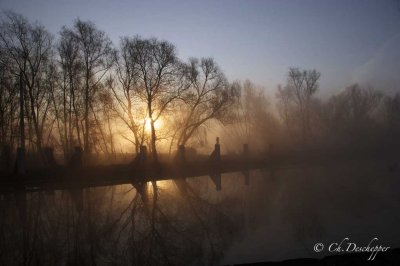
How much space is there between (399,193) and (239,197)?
5266mm

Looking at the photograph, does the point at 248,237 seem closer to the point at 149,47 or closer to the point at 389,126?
the point at 149,47

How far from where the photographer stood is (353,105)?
6306cm

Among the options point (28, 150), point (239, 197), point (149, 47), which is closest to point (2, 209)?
point (239, 197)

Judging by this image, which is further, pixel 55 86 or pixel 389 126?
pixel 389 126

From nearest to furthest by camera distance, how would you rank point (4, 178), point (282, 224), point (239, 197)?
1. point (282, 224)
2. point (239, 197)
3. point (4, 178)

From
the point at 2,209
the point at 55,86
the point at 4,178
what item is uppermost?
the point at 55,86

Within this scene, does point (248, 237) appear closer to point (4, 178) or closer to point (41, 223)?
point (41, 223)

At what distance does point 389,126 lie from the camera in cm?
5738

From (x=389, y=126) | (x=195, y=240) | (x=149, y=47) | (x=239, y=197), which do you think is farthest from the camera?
(x=389, y=126)

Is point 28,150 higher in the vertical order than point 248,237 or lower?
higher

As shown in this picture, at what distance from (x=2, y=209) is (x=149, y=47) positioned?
2360 cm

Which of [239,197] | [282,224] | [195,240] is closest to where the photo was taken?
[195,240]

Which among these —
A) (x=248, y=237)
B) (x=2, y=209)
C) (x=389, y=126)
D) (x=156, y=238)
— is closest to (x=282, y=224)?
(x=248, y=237)

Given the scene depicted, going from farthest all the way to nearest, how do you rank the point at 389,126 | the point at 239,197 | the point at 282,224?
1. the point at 389,126
2. the point at 239,197
3. the point at 282,224
